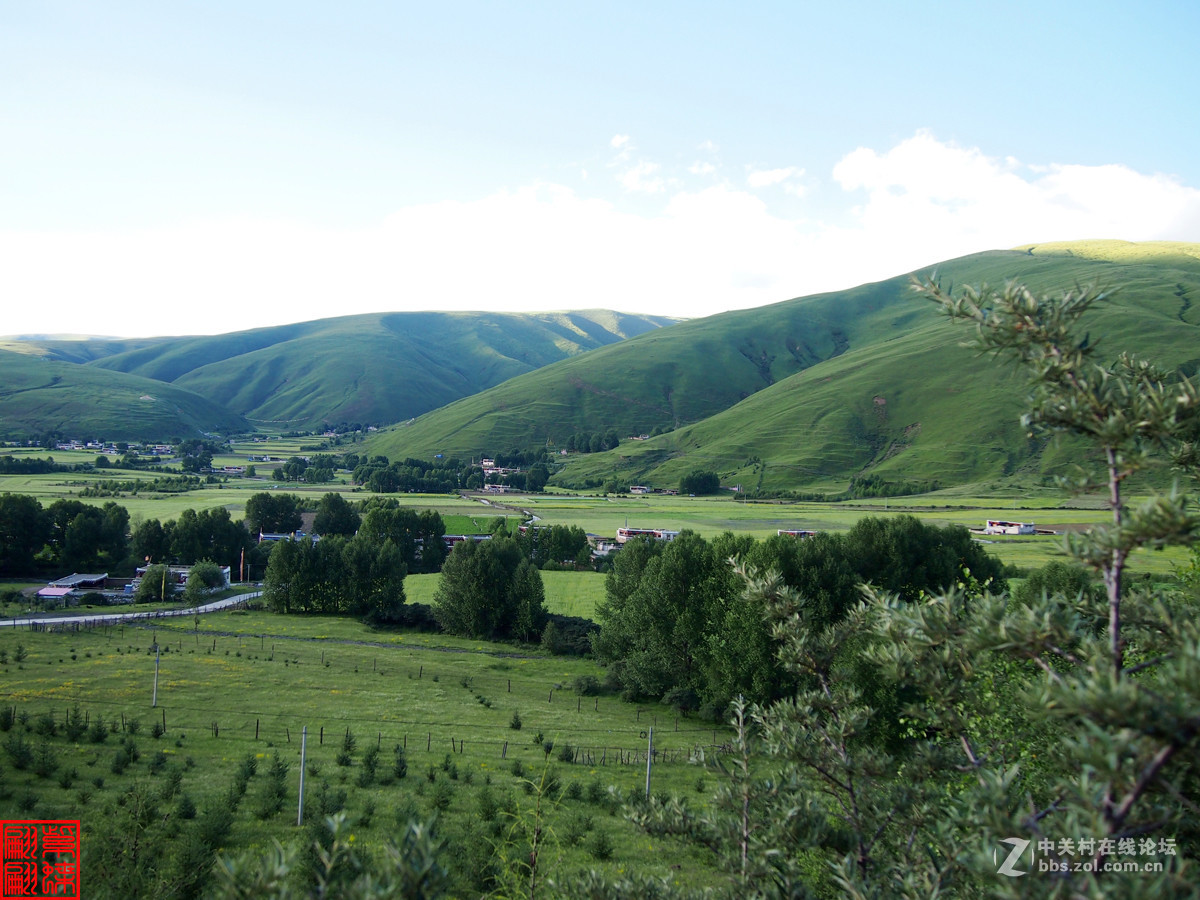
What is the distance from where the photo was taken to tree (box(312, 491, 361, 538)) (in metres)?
106

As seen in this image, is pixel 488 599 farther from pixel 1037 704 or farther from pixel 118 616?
pixel 1037 704

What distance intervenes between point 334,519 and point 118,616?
43.5m

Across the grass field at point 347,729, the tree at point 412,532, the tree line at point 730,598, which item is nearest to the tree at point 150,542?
the tree at point 412,532

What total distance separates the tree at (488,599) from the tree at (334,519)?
44818 mm

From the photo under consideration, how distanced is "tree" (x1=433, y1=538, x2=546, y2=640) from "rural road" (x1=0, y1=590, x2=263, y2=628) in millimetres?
24036

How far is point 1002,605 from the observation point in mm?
5402

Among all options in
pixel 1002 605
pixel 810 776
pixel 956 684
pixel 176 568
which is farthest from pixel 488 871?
pixel 176 568

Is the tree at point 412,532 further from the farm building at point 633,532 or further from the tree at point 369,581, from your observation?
the farm building at point 633,532

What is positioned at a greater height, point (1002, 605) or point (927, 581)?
point (1002, 605)

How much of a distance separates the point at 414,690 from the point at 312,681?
20.4 ft

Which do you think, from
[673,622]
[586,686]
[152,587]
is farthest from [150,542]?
[673,622]

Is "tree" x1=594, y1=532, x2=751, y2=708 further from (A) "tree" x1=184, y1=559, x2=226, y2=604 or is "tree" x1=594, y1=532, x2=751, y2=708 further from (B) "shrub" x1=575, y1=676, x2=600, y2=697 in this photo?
(A) "tree" x1=184, y1=559, x2=226, y2=604

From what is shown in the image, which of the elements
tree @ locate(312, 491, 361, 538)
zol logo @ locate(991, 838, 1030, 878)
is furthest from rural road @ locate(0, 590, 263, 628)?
zol logo @ locate(991, 838, 1030, 878)

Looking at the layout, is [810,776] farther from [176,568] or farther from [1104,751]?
[176,568]
